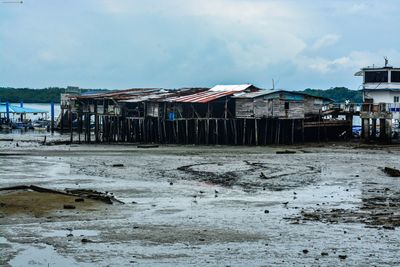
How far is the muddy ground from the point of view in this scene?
583 inches

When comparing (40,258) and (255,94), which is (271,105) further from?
(40,258)

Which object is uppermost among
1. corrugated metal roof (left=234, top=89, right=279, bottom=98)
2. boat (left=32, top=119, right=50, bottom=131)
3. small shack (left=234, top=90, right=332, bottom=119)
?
corrugated metal roof (left=234, top=89, right=279, bottom=98)

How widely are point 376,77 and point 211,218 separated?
46.3m

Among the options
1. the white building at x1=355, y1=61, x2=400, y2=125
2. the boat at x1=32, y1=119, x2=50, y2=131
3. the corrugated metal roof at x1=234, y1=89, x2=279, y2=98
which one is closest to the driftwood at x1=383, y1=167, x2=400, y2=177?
the corrugated metal roof at x1=234, y1=89, x2=279, y2=98

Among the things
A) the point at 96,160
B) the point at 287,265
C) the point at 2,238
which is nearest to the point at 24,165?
the point at 96,160

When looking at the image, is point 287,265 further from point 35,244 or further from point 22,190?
point 22,190

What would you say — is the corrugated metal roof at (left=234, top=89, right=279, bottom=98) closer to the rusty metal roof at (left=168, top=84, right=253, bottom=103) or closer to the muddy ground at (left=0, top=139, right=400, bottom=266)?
the rusty metal roof at (left=168, top=84, right=253, bottom=103)

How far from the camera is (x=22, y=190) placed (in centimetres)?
2231

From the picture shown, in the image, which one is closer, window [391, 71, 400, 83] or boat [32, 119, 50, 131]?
window [391, 71, 400, 83]

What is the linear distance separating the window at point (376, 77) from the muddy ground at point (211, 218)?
26.8 m

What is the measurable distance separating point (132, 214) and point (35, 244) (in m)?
4.61

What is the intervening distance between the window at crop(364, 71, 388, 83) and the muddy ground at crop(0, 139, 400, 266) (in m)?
26.8

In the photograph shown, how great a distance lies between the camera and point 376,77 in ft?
206

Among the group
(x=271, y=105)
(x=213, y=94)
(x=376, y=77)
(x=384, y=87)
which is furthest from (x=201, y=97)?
(x=384, y=87)
